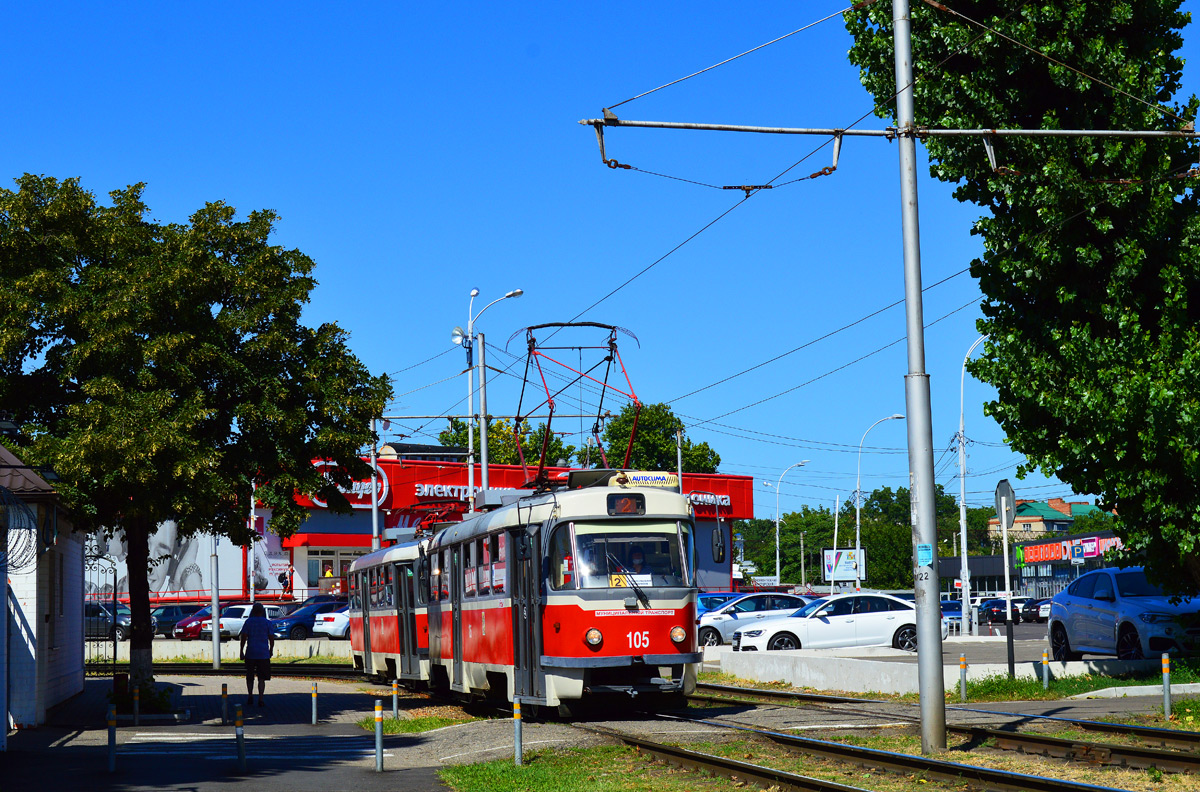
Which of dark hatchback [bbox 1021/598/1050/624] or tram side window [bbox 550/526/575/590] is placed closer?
tram side window [bbox 550/526/575/590]

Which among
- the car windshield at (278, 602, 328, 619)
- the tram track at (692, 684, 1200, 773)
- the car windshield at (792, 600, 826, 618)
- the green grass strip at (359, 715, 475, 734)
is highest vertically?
the tram track at (692, 684, 1200, 773)

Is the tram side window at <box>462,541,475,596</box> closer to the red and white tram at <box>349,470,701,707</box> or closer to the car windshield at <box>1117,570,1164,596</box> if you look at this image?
the red and white tram at <box>349,470,701,707</box>

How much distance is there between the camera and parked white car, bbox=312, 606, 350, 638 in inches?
1921

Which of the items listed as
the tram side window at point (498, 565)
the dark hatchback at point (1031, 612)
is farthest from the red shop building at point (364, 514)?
→ the tram side window at point (498, 565)

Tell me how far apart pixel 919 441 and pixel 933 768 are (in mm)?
3450

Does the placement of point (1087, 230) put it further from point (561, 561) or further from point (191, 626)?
point (191, 626)

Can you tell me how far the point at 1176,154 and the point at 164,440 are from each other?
601 inches

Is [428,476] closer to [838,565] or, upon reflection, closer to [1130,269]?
[838,565]

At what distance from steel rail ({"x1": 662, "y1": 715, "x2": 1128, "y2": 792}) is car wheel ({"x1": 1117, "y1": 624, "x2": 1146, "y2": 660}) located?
952 centimetres

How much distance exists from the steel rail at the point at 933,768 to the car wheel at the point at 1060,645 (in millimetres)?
10992

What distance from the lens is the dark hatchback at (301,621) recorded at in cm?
4931

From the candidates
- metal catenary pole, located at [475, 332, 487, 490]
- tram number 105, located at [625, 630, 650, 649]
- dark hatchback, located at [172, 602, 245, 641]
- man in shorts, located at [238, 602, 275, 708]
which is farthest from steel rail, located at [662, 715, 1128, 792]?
dark hatchback, located at [172, 602, 245, 641]

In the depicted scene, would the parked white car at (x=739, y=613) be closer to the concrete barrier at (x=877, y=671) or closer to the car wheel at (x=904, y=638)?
the car wheel at (x=904, y=638)

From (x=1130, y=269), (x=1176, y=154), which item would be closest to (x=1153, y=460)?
(x=1130, y=269)
